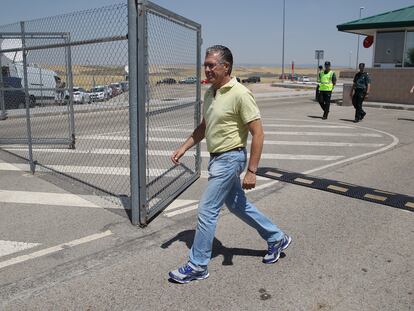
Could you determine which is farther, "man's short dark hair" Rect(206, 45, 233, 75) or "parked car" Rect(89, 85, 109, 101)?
"parked car" Rect(89, 85, 109, 101)

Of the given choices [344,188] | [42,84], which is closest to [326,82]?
[344,188]

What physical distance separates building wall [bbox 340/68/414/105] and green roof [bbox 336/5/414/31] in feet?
6.55

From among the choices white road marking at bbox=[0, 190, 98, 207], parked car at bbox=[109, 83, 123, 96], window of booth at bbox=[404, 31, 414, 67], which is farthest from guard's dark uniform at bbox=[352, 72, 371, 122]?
white road marking at bbox=[0, 190, 98, 207]

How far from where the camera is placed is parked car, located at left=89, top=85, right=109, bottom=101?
5.73 metres

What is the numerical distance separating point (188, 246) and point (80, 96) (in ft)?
14.3

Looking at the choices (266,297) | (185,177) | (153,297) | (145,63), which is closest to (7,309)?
(153,297)

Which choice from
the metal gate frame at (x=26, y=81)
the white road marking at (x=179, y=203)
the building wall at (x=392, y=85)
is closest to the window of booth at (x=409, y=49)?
the building wall at (x=392, y=85)

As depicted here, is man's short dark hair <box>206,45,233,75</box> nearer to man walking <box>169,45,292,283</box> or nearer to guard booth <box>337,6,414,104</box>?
man walking <box>169,45,292,283</box>

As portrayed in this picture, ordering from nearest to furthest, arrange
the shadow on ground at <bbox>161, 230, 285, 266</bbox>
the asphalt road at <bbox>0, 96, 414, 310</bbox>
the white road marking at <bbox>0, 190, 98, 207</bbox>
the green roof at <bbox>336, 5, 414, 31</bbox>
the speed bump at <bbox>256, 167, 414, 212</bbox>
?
the asphalt road at <bbox>0, 96, 414, 310</bbox> < the shadow on ground at <bbox>161, 230, 285, 266</bbox> < the white road marking at <bbox>0, 190, 98, 207</bbox> < the speed bump at <bbox>256, 167, 414, 212</bbox> < the green roof at <bbox>336, 5, 414, 31</bbox>

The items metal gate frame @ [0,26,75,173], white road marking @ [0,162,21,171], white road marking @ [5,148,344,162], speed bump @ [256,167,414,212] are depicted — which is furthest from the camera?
white road marking @ [5,148,344,162]

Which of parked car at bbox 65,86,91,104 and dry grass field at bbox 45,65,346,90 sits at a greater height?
dry grass field at bbox 45,65,346,90

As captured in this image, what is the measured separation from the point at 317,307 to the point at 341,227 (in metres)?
1.74

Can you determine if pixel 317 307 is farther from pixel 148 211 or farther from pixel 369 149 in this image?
pixel 369 149

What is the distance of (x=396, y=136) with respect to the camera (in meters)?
11.4
